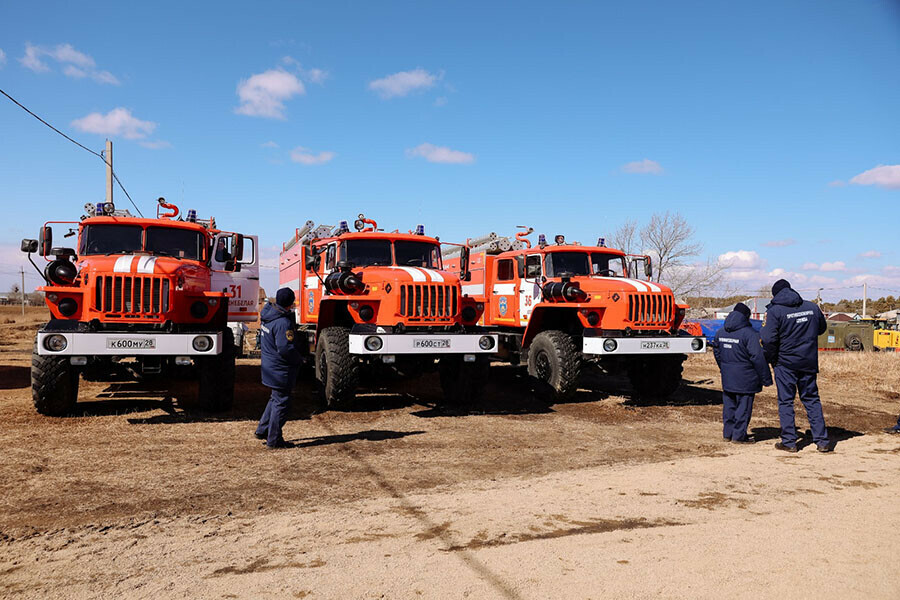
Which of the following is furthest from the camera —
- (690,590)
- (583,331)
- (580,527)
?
(583,331)

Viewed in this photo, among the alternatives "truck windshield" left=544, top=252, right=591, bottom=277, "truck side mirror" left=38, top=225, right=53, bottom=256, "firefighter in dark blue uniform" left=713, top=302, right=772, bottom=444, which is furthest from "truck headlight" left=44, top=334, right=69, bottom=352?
"firefighter in dark blue uniform" left=713, top=302, right=772, bottom=444

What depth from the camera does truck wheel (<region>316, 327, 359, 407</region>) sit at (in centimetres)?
850

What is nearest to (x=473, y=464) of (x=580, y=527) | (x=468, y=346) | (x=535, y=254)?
(x=580, y=527)

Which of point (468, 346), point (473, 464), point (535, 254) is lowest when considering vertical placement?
point (473, 464)

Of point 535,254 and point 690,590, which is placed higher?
point 535,254

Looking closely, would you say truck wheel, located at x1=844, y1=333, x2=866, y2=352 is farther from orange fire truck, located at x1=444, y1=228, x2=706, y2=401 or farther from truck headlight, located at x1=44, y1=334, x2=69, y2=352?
truck headlight, located at x1=44, y1=334, x2=69, y2=352

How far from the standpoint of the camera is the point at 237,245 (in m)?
9.82

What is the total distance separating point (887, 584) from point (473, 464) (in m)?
3.61

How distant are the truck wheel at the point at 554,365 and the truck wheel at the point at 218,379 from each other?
184 inches

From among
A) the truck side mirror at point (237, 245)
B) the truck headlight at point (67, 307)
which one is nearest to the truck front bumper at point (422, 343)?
the truck side mirror at point (237, 245)

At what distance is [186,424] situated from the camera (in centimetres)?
789

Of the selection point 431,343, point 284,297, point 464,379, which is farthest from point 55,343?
point 464,379

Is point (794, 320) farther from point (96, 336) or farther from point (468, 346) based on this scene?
point (96, 336)

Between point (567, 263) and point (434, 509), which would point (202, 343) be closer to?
point (434, 509)
